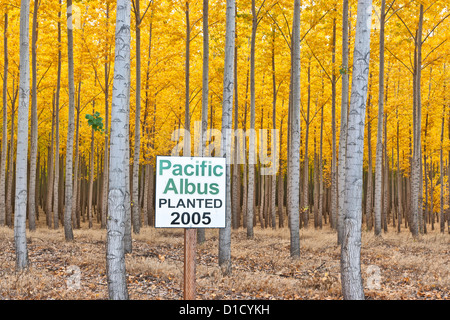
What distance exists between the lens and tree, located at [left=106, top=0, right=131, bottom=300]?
5332 millimetres

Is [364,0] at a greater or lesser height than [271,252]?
greater

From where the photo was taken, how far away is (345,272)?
19.1 feet

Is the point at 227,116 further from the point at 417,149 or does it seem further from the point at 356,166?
the point at 417,149

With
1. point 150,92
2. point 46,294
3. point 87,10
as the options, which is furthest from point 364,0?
point 150,92

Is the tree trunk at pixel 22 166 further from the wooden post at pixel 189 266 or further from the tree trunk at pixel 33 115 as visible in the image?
the wooden post at pixel 189 266

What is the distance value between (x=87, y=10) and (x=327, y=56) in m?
8.37

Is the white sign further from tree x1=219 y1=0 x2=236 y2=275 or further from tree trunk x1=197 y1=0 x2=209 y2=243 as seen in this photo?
tree trunk x1=197 y1=0 x2=209 y2=243

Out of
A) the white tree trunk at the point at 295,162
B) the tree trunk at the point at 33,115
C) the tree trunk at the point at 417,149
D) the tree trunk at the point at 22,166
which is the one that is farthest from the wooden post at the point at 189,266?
the tree trunk at the point at 417,149

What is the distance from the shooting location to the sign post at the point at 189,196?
3.93 metres

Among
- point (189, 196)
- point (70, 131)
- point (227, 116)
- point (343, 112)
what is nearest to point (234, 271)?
point (227, 116)

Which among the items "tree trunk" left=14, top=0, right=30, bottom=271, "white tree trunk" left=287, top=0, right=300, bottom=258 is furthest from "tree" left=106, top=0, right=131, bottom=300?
"white tree trunk" left=287, top=0, right=300, bottom=258
